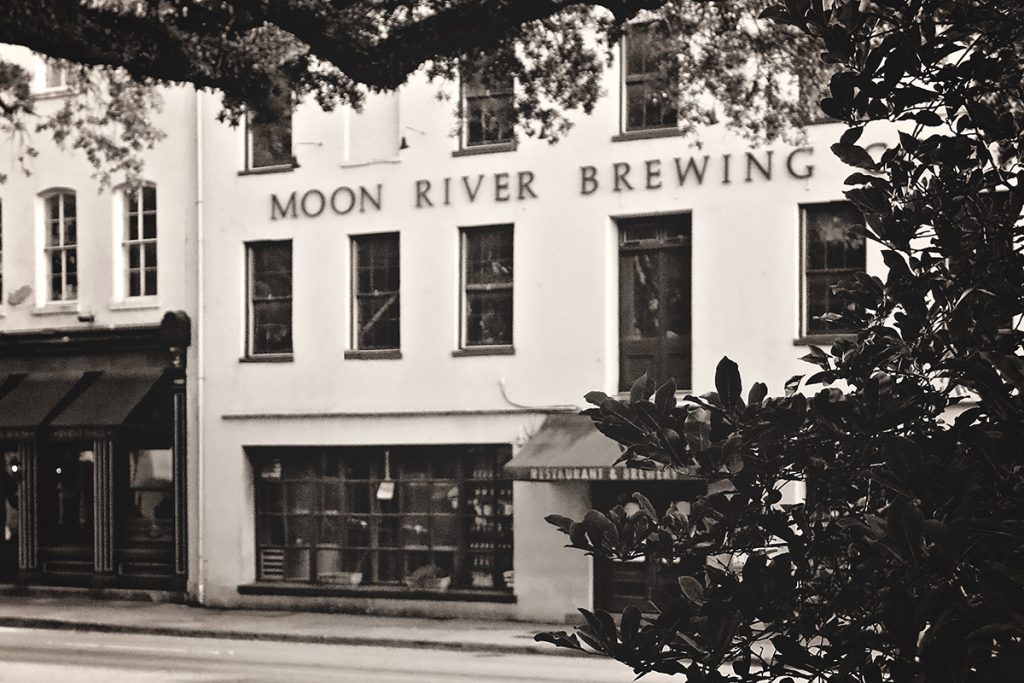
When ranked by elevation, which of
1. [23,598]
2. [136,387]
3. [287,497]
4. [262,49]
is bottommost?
[23,598]

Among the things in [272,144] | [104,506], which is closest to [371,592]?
[104,506]

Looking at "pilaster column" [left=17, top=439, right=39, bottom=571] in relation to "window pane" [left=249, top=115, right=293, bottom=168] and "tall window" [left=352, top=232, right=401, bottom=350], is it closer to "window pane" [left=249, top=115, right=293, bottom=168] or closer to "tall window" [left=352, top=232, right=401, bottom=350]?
"window pane" [left=249, top=115, right=293, bottom=168]

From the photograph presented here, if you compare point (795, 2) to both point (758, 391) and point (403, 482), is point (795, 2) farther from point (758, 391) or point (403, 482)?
point (403, 482)

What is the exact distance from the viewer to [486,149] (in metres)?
22.7

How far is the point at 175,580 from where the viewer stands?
25125 mm

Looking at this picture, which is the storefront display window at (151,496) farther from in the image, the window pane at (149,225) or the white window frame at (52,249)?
the window pane at (149,225)

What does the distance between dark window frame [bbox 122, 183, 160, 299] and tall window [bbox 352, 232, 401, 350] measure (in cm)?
409

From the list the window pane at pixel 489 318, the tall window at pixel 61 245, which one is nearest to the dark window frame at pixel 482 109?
the window pane at pixel 489 318

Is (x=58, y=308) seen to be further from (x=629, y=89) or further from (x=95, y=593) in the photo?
(x=629, y=89)

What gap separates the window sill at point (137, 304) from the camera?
25.4 m

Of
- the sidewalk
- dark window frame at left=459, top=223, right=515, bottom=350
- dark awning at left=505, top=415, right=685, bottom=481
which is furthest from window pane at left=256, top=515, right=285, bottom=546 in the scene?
dark awning at left=505, top=415, right=685, bottom=481

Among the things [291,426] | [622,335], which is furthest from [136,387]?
[622,335]

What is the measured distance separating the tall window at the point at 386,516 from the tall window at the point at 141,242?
379 centimetres

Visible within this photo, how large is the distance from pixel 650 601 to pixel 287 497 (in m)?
21.2
